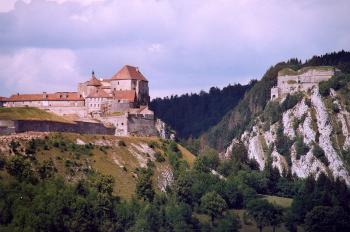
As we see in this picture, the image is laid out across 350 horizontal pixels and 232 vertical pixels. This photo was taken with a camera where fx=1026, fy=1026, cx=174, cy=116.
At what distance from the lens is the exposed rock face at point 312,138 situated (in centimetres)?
18550

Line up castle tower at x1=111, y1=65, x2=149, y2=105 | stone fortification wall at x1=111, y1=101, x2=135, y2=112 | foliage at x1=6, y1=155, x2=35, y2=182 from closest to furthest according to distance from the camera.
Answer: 1. foliage at x1=6, y1=155, x2=35, y2=182
2. stone fortification wall at x1=111, y1=101, x2=135, y2=112
3. castle tower at x1=111, y1=65, x2=149, y2=105

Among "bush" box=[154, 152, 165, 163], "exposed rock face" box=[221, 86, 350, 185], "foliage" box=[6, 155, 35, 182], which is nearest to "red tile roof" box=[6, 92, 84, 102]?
"bush" box=[154, 152, 165, 163]

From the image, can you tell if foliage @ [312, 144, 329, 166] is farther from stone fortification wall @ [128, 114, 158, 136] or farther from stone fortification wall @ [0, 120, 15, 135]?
stone fortification wall @ [0, 120, 15, 135]

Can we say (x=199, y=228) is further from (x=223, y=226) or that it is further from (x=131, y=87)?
(x=131, y=87)

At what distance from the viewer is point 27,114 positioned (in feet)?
450

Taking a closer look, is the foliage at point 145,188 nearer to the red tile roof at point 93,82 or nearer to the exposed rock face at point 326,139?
the red tile roof at point 93,82

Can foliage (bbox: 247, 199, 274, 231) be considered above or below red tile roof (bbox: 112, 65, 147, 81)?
below

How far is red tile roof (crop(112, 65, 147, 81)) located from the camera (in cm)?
15700

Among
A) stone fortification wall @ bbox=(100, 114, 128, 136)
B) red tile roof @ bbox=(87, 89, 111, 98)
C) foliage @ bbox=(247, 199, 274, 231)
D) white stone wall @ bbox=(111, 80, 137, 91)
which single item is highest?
white stone wall @ bbox=(111, 80, 137, 91)

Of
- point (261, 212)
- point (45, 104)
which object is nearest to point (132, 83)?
point (45, 104)

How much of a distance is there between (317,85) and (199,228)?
73254 mm

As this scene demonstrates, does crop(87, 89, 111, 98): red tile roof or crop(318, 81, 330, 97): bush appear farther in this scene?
crop(318, 81, 330, 97): bush

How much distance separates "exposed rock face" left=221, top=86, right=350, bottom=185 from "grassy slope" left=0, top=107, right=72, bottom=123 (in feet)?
180

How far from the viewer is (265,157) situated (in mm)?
197500
